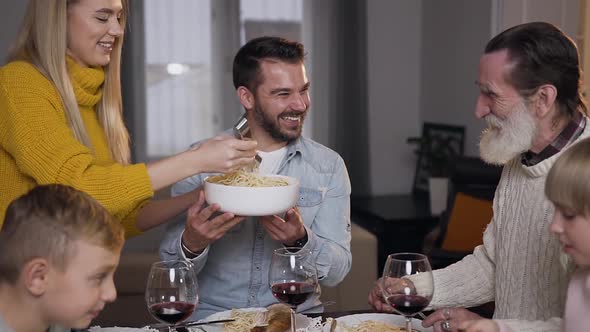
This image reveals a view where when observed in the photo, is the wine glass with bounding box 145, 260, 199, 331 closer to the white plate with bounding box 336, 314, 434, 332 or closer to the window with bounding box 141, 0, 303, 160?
the white plate with bounding box 336, 314, 434, 332

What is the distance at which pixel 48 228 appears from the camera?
1530 mm

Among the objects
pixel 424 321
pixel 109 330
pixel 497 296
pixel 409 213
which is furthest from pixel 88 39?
pixel 409 213

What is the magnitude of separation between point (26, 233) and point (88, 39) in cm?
82

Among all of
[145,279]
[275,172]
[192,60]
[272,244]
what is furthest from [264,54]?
[192,60]

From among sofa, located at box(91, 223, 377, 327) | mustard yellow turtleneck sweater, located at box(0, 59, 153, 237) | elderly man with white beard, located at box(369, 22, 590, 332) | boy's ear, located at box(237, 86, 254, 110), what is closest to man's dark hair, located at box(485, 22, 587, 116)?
elderly man with white beard, located at box(369, 22, 590, 332)

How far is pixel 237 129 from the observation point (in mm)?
2330

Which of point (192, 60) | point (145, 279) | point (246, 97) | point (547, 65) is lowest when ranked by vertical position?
point (145, 279)

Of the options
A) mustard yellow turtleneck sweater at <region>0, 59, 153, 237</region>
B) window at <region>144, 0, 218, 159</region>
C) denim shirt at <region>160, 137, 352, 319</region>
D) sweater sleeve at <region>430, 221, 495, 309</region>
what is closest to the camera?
mustard yellow turtleneck sweater at <region>0, 59, 153, 237</region>

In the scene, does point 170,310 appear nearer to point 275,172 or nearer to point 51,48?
point 51,48

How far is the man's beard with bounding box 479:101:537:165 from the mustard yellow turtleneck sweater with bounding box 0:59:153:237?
3.07ft

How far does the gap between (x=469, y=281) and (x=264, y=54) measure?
3.27 ft

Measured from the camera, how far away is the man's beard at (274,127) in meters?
2.53

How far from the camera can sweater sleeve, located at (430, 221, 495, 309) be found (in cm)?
218

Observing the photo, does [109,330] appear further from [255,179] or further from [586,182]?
[586,182]
